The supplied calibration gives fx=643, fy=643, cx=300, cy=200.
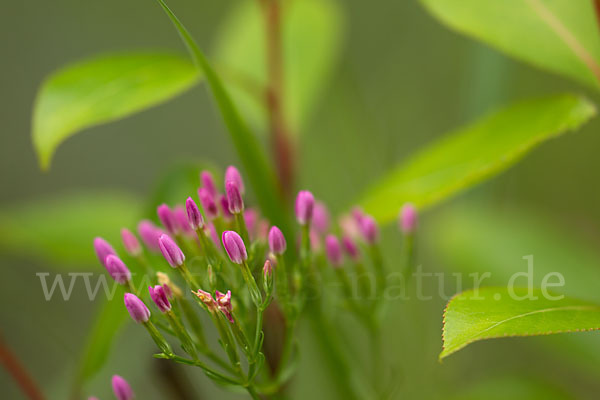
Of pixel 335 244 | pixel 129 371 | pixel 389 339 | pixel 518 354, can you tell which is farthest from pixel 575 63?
pixel 518 354

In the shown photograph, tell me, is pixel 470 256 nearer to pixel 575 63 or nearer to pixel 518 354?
pixel 575 63

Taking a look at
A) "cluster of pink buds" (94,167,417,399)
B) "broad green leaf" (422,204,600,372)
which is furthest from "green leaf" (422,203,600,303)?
"cluster of pink buds" (94,167,417,399)

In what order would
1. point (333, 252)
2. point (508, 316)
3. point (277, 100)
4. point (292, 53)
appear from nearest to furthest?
point (508, 316) < point (333, 252) < point (277, 100) < point (292, 53)

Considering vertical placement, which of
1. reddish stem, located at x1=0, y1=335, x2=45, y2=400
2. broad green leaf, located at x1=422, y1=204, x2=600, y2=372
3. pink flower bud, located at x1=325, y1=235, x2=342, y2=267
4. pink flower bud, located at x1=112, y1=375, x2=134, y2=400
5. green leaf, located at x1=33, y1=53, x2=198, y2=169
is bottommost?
broad green leaf, located at x1=422, y1=204, x2=600, y2=372

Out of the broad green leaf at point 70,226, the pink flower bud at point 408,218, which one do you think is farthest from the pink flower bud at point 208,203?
the broad green leaf at point 70,226

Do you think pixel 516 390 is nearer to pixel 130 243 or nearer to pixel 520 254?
pixel 520 254

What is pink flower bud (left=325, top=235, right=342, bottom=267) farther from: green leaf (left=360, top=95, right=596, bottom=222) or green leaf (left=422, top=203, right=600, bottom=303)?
green leaf (left=422, top=203, right=600, bottom=303)

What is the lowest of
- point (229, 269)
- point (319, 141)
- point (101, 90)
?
point (319, 141)

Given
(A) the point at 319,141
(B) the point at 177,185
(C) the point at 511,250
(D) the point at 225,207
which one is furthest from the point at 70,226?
(A) the point at 319,141
